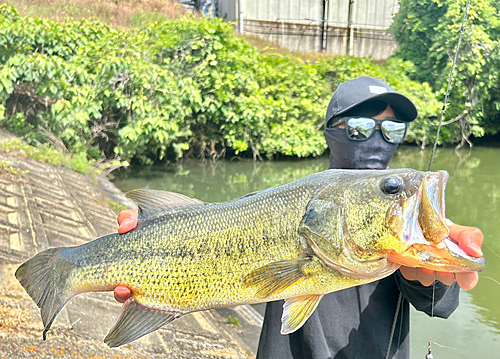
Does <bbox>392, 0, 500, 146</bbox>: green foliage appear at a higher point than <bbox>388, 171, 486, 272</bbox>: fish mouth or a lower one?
lower

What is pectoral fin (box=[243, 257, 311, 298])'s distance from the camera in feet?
4.87

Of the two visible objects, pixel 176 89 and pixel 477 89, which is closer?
pixel 176 89

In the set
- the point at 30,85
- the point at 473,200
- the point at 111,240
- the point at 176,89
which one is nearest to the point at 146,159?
the point at 176,89

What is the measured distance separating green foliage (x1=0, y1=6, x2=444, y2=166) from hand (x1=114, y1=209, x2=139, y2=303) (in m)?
9.62

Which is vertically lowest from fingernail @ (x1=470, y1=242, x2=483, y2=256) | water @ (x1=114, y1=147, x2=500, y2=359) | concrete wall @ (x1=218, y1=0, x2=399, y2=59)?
water @ (x1=114, y1=147, x2=500, y2=359)

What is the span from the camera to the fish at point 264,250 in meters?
1.40

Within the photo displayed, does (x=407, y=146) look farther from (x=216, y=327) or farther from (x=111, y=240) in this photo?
(x=111, y=240)

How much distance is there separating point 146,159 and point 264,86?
4.65 meters

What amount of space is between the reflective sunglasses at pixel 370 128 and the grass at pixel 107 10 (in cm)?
1901

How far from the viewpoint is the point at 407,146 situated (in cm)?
2003

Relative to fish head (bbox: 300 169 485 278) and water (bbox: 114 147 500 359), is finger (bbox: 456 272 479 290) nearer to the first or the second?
fish head (bbox: 300 169 485 278)

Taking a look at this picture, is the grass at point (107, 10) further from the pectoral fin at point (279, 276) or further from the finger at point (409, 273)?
the pectoral fin at point (279, 276)

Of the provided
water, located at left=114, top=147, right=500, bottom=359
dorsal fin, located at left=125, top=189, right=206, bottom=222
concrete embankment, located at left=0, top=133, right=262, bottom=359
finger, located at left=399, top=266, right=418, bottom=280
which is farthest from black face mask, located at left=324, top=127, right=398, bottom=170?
water, located at left=114, top=147, right=500, bottom=359

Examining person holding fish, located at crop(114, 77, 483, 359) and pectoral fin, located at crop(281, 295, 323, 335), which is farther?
person holding fish, located at crop(114, 77, 483, 359)
